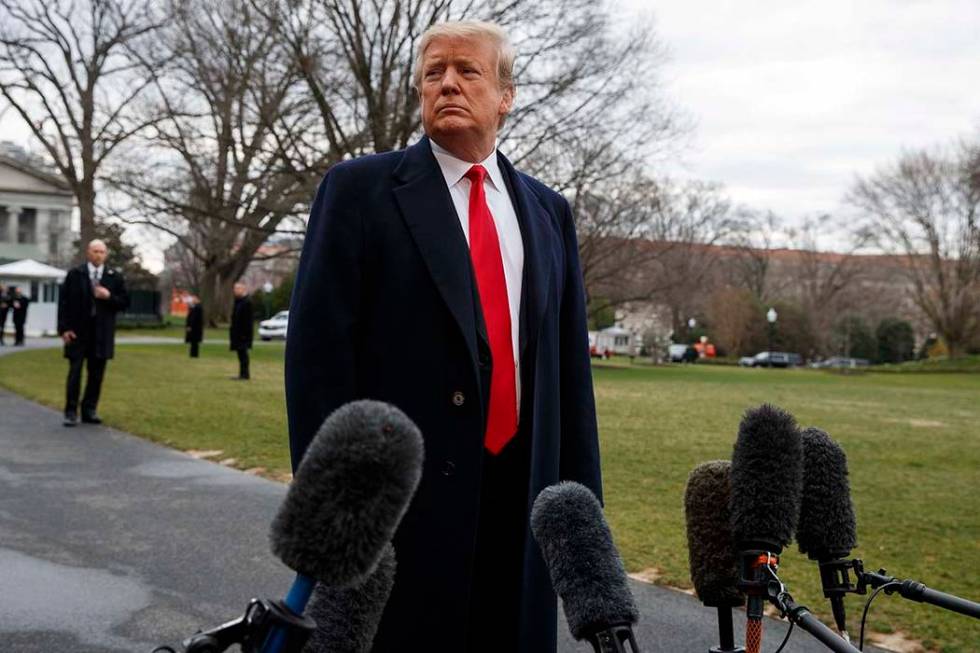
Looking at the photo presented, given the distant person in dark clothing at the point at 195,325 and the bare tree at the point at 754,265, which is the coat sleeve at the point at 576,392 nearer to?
the distant person in dark clothing at the point at 195,325

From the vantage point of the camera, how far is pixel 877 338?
80.5 meters

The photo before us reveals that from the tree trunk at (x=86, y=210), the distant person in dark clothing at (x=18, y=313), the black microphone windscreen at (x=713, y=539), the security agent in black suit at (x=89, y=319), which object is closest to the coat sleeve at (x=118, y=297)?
the security agent in black suit at (x=89, y=319)

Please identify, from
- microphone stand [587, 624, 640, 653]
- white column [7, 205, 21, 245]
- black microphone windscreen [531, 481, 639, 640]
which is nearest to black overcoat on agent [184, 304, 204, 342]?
black microphone windscreen [531, 481, 639, 640]

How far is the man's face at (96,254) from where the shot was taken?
1216 cm

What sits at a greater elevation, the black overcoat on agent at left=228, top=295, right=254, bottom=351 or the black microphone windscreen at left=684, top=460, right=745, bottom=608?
the black overcoat on agent at left=228, top=295, right=254, bottom=351

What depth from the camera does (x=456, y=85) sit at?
8.39 feet

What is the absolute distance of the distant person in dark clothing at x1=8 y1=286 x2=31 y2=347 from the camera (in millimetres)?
37312

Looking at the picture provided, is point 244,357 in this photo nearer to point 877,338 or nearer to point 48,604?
point 48,604

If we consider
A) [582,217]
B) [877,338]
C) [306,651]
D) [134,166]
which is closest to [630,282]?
[582,217]

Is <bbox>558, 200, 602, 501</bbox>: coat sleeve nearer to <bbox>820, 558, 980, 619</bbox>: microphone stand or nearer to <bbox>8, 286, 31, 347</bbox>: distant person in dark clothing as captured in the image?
<bbox>820, 558, 980, 619</bbox>: microphone stand

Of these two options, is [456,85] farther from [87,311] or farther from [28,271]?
[28,271]

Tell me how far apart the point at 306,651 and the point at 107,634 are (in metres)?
3.39

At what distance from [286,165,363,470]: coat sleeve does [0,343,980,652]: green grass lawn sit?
3.68m

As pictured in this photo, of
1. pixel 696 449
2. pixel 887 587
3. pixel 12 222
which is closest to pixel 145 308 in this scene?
pixel 12 222
